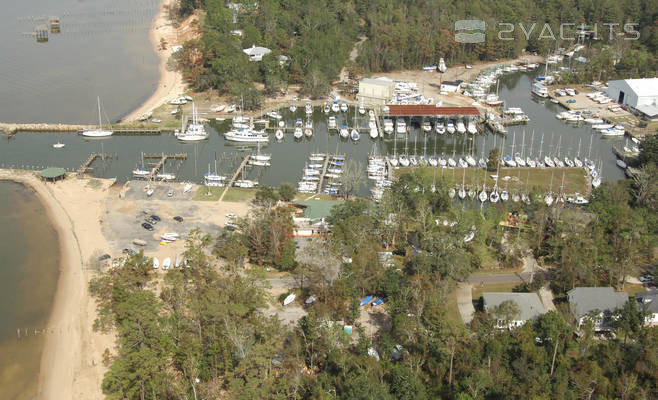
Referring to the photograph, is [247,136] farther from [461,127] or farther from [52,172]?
[461,127]

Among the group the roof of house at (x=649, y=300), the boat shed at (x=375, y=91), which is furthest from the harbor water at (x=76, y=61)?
the roof of house at (x=649, y=300)

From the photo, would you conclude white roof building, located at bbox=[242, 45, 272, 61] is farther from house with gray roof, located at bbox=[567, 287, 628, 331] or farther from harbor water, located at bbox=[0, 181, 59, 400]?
house with gray roof, located at bbox=[567, 287, 628, 331]

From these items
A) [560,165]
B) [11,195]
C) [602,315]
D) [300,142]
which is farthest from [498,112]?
[11,195]

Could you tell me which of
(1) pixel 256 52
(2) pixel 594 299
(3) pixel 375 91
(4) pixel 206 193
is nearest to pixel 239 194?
(4) pixel 206 193

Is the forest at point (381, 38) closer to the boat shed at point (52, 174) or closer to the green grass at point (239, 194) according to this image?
Result: the green grass at point (239, 194)

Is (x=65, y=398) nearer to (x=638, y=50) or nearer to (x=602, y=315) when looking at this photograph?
(x=602, y=315)

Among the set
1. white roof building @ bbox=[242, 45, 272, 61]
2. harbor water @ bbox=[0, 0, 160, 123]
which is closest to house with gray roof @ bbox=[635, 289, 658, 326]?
harbor water @ bbox=[0, 0, 160, 123]

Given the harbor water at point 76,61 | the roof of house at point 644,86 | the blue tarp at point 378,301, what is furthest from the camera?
the harbor water at point 76,61
